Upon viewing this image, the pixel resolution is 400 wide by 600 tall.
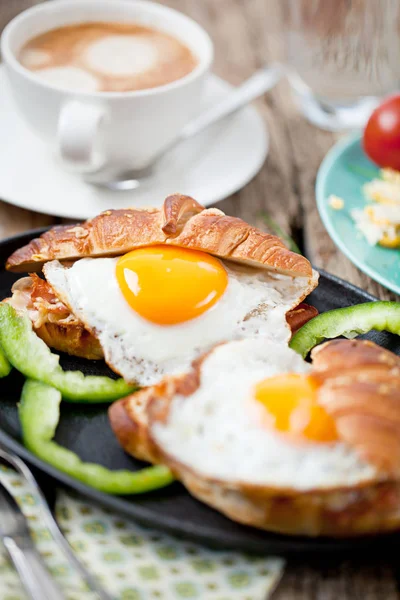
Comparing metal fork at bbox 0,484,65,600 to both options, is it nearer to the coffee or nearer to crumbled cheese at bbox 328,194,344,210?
crumbled cheese at bbox 328,194,344,210

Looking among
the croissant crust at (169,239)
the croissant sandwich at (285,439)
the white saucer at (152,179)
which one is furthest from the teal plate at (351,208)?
the croissant sandwich at (285,439)

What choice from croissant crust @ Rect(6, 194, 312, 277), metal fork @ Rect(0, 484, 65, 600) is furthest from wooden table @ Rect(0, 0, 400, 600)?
croissant crust @ Rect(6, 194, 312, 277)

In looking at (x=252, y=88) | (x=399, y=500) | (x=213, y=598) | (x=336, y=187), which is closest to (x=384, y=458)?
(x=399, y=500)

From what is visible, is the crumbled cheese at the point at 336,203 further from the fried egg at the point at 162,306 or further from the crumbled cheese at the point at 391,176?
the fried egg at the point at 162,306

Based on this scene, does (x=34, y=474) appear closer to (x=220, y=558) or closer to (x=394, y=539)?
(x=220, y=558)

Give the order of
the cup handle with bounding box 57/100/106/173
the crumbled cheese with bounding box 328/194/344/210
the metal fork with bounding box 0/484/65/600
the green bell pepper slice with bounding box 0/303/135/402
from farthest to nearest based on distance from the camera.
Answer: the crumbled cheese with bounding box 328/194/344/210, the cup handle with bounding box 57/100/106/173, the green bell pepper slice with bounding box 0/303/135/402, the metal fork with bounding box 0/484/65/600

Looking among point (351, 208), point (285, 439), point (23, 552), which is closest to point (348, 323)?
point (285, 439)
